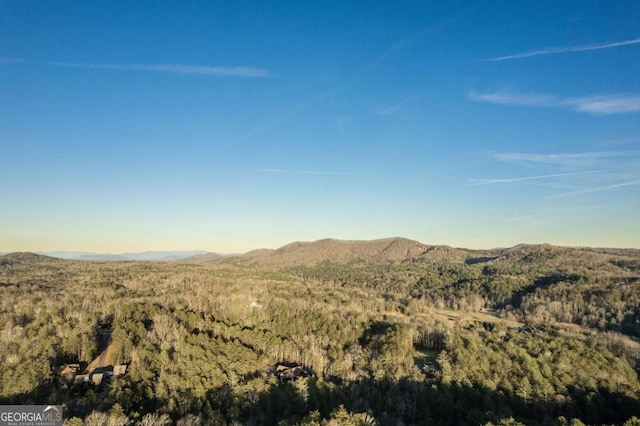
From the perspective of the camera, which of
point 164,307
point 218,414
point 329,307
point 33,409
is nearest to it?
point 33,409

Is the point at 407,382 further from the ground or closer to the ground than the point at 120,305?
closer to the ground

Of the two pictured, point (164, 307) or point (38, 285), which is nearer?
point (164, 307)

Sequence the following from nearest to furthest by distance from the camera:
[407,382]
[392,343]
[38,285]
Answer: [407,382], [392,343], [38,285]

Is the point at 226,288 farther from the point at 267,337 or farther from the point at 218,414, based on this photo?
the point at 218,414

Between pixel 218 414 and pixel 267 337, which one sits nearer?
pixel 218 414

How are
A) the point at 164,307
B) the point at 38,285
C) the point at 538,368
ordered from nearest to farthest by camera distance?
the point at 538,368, the point at 164,307, the point at 38,285

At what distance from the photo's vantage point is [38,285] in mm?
149125

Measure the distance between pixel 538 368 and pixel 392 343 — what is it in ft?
96.5

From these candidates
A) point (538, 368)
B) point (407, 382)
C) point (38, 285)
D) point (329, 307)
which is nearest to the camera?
point (407, 382)

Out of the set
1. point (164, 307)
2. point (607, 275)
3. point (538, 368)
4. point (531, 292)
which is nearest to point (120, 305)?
point (164, 307)

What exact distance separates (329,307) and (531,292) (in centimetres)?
11434

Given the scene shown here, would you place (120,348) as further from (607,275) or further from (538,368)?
(607,275)

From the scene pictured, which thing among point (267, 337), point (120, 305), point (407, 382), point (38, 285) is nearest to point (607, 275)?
point (407, 382)

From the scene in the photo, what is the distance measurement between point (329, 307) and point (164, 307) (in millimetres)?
54479
